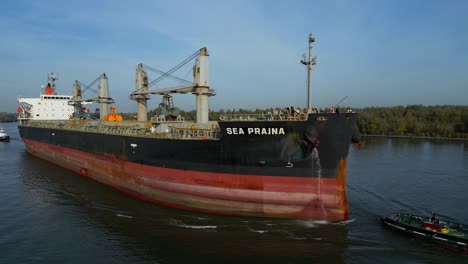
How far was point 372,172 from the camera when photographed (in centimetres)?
2356

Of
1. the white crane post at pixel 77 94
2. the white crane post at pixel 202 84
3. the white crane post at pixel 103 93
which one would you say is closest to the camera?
the white crane post at pixel 202 84

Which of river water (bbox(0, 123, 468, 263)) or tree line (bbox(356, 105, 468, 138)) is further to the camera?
tree line (bbox(356, 105, 468, 138))

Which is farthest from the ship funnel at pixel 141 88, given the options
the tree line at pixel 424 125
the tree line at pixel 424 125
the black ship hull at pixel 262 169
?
the tree line at pixel 424 125

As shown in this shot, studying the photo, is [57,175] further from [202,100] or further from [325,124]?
[325,124]

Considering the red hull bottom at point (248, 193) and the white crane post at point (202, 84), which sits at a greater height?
the white crane post at point (202, 84)

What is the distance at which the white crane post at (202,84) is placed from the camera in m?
16.9

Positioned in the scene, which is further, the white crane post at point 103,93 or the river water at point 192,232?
the white crane post at point 103,93

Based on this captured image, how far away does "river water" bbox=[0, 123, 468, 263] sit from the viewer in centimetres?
1007

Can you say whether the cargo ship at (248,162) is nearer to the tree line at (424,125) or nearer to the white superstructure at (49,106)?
the white superstructure at (49,106)

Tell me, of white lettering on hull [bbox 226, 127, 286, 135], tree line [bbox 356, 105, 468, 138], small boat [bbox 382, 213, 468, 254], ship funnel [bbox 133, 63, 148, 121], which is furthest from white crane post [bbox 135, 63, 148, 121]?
tree line [bbox 356, 105, 468, 138]

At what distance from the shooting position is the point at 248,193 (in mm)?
12672

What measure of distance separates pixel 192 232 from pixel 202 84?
818 cm

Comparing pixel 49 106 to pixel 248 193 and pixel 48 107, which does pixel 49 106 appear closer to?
pixel 48 107

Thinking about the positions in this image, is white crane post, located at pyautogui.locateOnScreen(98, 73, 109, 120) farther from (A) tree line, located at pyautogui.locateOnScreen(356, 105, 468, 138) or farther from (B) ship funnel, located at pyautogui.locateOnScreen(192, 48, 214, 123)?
(A) tree line, located at pyautogui.locateOnScreen(356, 105, 468, 138)
